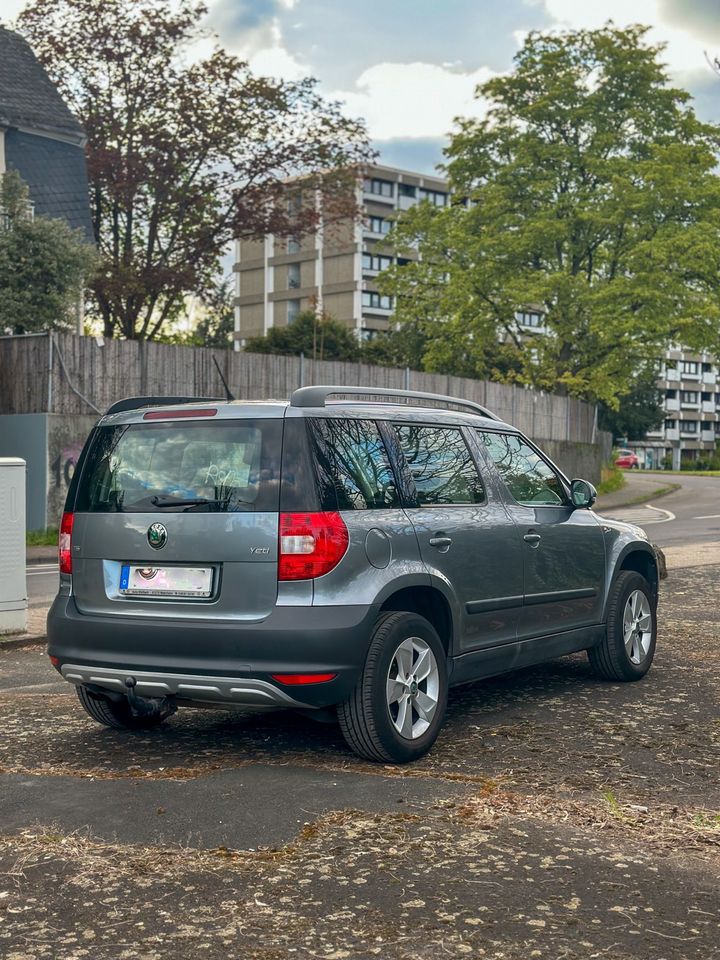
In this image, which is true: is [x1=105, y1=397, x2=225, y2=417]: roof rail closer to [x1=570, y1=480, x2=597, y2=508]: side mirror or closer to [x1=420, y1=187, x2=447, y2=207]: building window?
[x1=570, y1=480, x2=597, y2=508]: side mirror

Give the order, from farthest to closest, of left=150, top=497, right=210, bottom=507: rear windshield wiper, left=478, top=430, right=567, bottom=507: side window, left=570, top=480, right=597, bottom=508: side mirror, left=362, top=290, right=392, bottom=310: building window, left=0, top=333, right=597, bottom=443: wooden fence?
left=362, top=290, right=392, bottom=310: building window, left=0, top=333, right=597, bottom=443: wooden fence, left=570, top=480, right=597, bottom=508: side mirror, left=478, top=430, right=567, bottom=507: side window, left=150, top=497, right=210, bottom=507: rear windshield wiper

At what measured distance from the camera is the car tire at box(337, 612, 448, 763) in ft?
19.1

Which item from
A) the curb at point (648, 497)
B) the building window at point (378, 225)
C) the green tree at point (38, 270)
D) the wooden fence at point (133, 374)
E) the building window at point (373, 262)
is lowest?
the curb at point (648, 497)

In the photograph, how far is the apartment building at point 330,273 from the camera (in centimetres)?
10212

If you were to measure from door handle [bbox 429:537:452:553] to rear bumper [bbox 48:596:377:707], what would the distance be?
2.07 ft

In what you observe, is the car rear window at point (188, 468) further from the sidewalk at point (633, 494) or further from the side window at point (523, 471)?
the sidewalk at point (633, 494)

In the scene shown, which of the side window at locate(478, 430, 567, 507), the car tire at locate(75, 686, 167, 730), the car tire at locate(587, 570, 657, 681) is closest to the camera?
the car tire at locate(75, 686, 167, 730)

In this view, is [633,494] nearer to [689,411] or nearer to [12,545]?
[12,545]

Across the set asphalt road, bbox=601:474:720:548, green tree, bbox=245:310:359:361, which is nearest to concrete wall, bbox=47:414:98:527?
asphalt road, bbox=601:474:720:548

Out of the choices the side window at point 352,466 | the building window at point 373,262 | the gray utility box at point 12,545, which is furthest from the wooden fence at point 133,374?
the building window at point 373,262

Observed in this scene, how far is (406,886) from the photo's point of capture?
14.0 ft

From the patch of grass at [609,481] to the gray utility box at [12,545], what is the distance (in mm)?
29765

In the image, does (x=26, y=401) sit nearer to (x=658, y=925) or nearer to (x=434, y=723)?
(x=434, y=723)

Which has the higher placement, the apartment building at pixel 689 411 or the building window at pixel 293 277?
the building window at pixel 293 277
